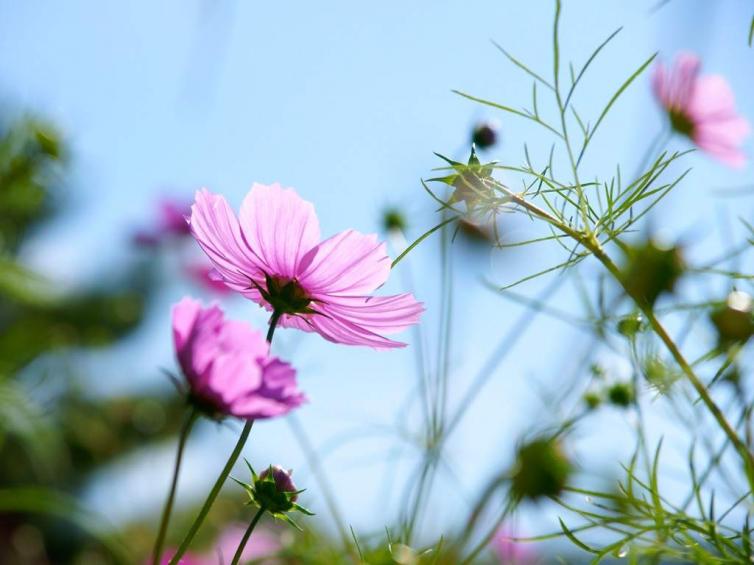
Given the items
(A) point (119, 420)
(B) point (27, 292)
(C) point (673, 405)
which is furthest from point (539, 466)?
(A) point (119, 420)

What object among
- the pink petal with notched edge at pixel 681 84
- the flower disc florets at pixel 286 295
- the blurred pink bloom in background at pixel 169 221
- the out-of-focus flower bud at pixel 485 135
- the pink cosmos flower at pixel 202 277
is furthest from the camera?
the blurred pink bloom in background at pixel 169 221

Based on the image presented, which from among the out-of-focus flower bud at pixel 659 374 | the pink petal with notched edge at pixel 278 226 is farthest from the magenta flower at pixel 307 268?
the out-of-focus flower bud at pixel 659 374

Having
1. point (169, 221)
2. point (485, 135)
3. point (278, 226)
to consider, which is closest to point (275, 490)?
point (278, 226)

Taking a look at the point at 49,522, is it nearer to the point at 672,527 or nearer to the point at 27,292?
the point at 27,292

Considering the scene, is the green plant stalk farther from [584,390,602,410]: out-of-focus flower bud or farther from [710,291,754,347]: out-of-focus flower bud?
[584,390,602,410]: out-of-focus flower bud

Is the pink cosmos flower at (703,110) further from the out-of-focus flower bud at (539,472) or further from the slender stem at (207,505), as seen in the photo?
the slender stem at (207,505)

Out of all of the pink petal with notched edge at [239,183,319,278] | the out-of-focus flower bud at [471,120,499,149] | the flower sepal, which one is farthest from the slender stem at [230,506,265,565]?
the out-of-focus flower bud at [471,120,499,149]

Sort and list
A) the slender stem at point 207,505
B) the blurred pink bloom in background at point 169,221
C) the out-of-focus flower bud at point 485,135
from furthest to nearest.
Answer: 1. the blurred pink bloom in background at point 169,221
2. the out-of-focus flower bud at point 485,135
3. the slender stem at point 207,505
